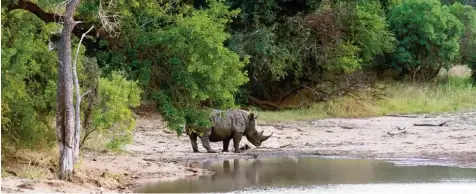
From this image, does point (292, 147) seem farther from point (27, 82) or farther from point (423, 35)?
point (423, 35)

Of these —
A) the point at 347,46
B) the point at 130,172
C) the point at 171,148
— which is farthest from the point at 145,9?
the point at 347,46

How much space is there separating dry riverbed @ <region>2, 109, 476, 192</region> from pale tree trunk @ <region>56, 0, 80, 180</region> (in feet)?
1.21

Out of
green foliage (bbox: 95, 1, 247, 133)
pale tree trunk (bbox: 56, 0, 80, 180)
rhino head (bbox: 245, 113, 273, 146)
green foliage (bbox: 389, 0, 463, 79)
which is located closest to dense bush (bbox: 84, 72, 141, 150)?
green foliage (bbox: 95, 1, 247, 133)

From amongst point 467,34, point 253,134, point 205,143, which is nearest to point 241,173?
point 205,143

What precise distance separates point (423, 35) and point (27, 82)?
85.1 feet

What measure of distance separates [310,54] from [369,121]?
3.66m

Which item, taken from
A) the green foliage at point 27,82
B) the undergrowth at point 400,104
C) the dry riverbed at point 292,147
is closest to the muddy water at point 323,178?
the dry riverbed at point 292,147

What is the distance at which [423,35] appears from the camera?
38.4 m

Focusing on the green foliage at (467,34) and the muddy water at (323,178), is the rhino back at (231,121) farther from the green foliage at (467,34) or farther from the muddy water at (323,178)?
the green foliage at (467,34)

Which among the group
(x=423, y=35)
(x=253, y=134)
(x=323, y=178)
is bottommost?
(x=323, y=178)

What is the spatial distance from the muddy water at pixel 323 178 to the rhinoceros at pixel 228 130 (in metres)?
1.54

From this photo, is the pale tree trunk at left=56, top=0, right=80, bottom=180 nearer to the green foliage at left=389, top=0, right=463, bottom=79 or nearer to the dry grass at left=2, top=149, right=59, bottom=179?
the dry grass at left=2, top=149, right=59, bottom=179

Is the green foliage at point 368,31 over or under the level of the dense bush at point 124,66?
over

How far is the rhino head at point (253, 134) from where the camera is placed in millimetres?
22625
